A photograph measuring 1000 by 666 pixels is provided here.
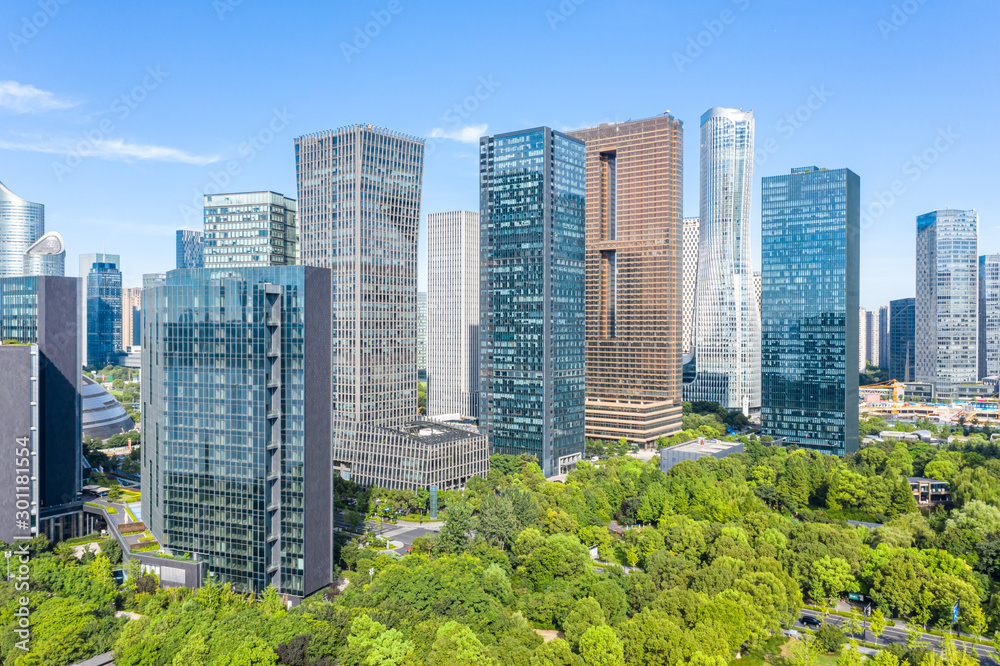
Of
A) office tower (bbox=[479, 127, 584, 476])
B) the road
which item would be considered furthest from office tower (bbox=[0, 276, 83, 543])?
the road

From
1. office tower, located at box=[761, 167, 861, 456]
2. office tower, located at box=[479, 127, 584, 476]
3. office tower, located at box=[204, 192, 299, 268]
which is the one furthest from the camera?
office tower, located at box=[761, 167, 861, 456]

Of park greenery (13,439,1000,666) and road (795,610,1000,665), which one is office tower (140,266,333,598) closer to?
park greenery (13,439,1000,666)

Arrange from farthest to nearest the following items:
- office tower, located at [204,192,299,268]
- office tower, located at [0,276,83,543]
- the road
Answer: office tower, located at [204,192,299,268] < office tower, located at [0,276,83,543] < the road

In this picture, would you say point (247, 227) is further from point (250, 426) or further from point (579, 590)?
point (579, 590)

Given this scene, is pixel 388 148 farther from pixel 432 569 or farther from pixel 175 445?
pixel 432 569

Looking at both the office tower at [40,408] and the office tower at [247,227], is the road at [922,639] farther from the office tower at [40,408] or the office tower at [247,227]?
the office tower at [247,227]

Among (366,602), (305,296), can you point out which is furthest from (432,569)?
(305,296)
